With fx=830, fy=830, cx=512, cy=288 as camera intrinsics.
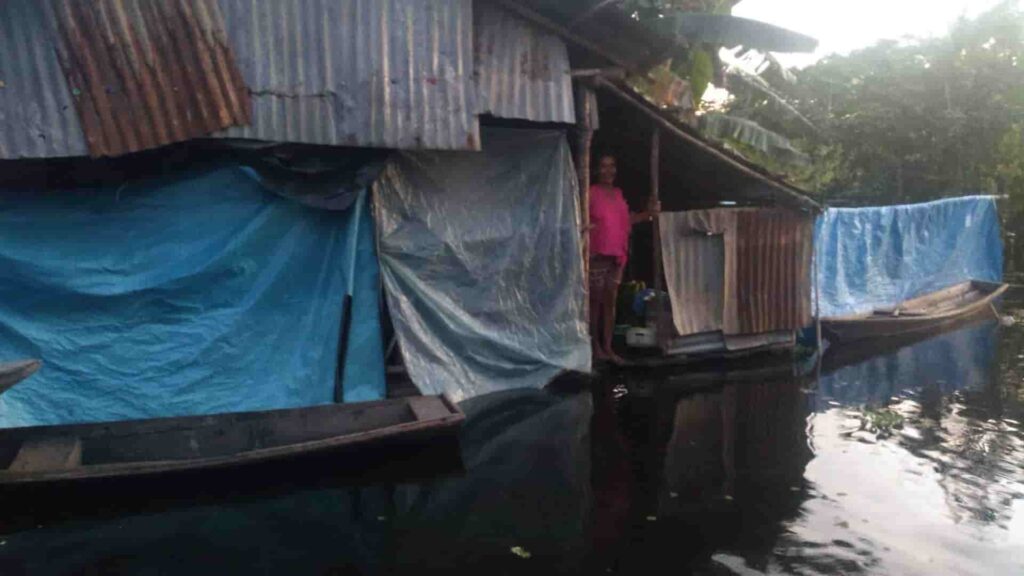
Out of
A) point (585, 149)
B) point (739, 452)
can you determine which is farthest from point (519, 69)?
point (739, 452)

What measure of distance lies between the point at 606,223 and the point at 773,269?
2.74 meters

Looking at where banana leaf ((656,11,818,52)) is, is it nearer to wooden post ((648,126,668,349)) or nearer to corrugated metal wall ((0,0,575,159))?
corrugated metal wall ((0,0,575,159))

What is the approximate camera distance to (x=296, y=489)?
5.72 meters

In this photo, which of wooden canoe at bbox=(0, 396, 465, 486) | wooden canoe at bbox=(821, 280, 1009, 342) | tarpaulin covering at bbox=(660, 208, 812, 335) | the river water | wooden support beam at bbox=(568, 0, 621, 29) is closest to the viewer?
the river water

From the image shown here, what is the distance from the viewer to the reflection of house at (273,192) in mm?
6008

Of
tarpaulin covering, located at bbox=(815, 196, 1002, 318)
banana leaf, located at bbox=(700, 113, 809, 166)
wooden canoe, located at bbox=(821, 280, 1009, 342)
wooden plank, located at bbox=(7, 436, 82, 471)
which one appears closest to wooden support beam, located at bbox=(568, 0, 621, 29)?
banana leaf, located at bbox=(700, 113, 809, 166)

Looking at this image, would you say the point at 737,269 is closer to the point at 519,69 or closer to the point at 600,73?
the point at 600,73

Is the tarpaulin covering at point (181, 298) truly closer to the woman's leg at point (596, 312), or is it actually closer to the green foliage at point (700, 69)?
the woman's leg at point (596, 312)

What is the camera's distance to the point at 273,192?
6723mm

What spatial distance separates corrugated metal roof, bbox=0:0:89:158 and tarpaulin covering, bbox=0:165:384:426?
50 centimetres

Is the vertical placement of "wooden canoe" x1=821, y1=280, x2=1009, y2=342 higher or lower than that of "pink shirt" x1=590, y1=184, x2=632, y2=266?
lower

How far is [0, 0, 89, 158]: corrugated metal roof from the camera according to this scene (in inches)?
226

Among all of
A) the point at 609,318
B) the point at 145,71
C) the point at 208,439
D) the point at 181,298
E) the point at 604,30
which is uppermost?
the point at 604,30

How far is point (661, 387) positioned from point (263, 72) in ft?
17.5
